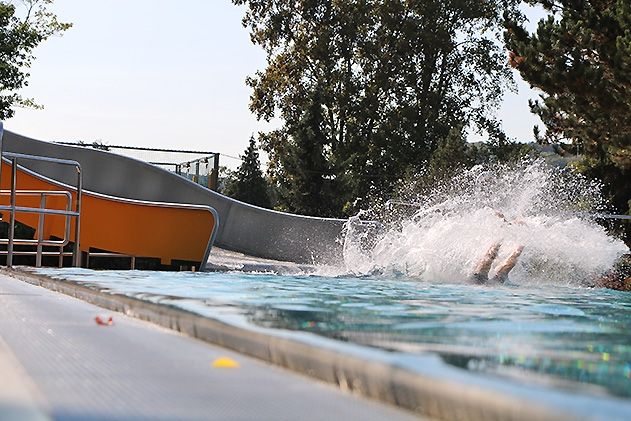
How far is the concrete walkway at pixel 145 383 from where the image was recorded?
6.49 feet

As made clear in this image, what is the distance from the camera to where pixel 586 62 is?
57.7ft

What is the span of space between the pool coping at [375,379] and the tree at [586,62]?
14329 millimetres

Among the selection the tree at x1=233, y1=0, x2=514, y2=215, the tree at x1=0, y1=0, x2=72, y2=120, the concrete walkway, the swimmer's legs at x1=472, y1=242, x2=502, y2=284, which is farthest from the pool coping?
the tree at x1=233, y1=0, x2=514, y2=215

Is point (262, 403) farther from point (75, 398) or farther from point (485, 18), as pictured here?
point (485, 18)

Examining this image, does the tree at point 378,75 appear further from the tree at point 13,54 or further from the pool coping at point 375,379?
the pool coping at point 375,379

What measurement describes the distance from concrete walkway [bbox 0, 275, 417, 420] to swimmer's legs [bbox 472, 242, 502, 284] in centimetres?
701

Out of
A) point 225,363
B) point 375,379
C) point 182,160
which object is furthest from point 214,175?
point 375,379

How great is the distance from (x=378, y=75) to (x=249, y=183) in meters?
9.99

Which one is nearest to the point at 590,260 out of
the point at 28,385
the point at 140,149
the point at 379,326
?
the point at 379,326

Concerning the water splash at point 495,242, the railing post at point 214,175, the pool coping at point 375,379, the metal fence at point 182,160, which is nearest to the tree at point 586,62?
the water splash at point 495,242

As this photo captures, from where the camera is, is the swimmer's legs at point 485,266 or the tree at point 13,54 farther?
the tree at point 13,54

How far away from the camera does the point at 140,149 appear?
1003 inches

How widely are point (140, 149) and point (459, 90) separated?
2082 cm

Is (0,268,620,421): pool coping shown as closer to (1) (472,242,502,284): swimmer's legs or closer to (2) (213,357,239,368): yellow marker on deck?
(2) (213,357,239,368): yellow marker on deck
